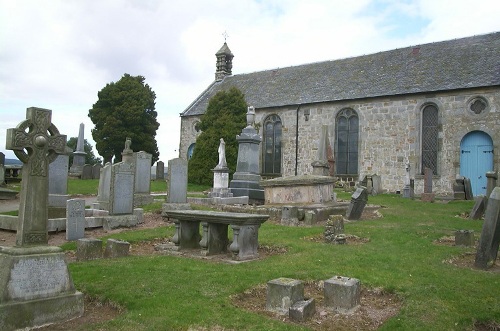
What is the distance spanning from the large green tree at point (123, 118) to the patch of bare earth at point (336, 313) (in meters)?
33.9

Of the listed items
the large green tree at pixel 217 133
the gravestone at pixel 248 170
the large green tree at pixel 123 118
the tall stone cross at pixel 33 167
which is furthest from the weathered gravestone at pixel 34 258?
the large green tree at pixel 123 118

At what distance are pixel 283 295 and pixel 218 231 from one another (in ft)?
11.8

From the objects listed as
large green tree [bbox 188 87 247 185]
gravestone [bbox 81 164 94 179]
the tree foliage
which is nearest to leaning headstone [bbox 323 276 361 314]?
large green tree [bbox 188 87 247 185]

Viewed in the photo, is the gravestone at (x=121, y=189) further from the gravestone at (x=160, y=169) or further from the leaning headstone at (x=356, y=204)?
the gravestone at (x=160, y=169)

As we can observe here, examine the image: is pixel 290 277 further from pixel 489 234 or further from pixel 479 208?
pixel 479 208

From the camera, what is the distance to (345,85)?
27.9 meters

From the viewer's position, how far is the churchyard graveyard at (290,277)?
4.63 meters

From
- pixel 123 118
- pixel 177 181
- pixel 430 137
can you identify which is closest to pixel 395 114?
pixel 430 137

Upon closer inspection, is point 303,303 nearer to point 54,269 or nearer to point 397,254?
point 54,269

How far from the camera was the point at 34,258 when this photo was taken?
4.59 m

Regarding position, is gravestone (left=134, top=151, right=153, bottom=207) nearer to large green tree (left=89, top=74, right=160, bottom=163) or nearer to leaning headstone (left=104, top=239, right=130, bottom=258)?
leaning headstone (left=104, top=239, right=130, bottom=258)

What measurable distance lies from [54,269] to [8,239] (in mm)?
5975

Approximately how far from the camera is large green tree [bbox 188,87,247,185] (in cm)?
2839

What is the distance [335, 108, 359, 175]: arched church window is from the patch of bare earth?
2179 cm
